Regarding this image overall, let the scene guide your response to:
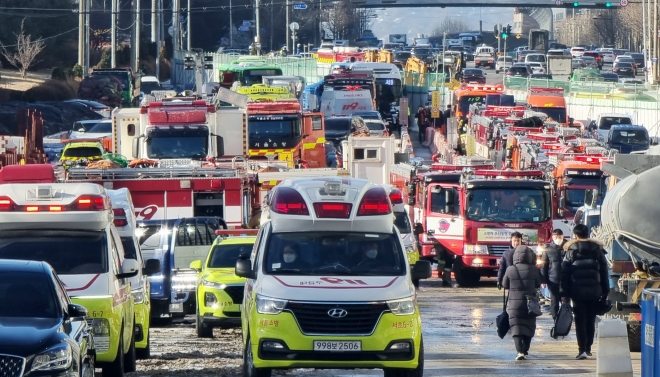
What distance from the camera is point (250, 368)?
1398cm

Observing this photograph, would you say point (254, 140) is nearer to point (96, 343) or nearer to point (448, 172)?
point (448, 172)

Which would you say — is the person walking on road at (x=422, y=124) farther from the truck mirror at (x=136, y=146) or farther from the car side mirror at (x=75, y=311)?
the car side mirror at (x=75, y=311)

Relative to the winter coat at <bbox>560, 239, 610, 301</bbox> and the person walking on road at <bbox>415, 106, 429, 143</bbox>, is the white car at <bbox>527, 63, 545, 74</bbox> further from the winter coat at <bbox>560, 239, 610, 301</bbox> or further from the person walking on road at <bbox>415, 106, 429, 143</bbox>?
the winter coat at <bbox>560, 239, 610, 301</bbox>

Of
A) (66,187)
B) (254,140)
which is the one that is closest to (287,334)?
(66,187)

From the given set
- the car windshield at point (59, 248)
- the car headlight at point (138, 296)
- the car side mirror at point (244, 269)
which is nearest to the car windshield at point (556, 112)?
the car headlight at point (138, 296)

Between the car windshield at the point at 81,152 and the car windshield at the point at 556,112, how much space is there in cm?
2111

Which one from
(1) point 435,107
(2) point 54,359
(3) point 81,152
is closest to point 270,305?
(2) point 54,359

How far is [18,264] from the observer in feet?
41.9

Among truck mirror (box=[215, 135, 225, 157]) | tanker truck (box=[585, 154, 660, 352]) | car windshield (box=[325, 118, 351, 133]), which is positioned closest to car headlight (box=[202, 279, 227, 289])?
tanker truck (box=[585, 154, 660, 352])

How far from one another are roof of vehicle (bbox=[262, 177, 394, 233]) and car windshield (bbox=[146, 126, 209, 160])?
810 inches

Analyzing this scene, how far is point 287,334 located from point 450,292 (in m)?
14.3

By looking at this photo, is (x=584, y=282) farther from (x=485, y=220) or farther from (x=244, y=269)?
(x=485, y=220)

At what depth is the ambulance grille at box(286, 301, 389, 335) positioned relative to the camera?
1369cm

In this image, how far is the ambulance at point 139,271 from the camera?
16.7 meters
